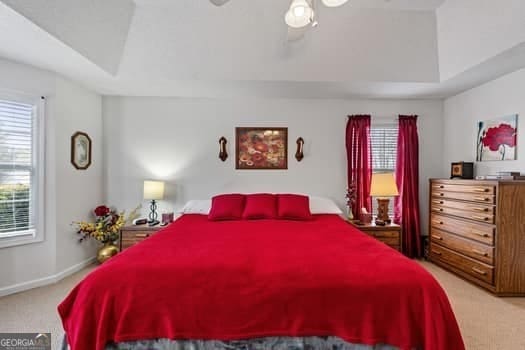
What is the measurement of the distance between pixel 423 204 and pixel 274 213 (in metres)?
2.41

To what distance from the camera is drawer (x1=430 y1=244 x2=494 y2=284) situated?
273 centimetres

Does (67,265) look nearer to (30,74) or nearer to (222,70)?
(30,74)

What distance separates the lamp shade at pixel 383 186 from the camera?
334 centimetres

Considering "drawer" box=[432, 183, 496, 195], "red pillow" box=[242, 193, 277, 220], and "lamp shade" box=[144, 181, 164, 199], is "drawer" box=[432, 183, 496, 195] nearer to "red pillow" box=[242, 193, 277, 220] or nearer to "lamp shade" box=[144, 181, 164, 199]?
"red pillow" box=[242, 193, 277, 220]

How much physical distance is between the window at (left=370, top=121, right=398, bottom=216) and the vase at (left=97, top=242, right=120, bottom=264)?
3678mm

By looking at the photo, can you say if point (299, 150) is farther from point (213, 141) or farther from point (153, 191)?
point (153, 191)

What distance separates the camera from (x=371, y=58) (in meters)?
3.02

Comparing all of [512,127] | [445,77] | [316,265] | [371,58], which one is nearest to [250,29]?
[371,58]

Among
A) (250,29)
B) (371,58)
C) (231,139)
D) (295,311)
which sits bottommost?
(295,311)

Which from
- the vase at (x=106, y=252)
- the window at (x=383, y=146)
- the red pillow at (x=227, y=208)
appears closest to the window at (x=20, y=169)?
the vase at (x=106, y=252)

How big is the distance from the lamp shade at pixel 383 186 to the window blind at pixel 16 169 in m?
4.07

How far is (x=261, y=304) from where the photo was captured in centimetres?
143

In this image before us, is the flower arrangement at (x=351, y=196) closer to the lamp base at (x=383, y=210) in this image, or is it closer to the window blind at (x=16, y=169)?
the lamp base at (x=383, y=210)

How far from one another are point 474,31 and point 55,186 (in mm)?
4793
